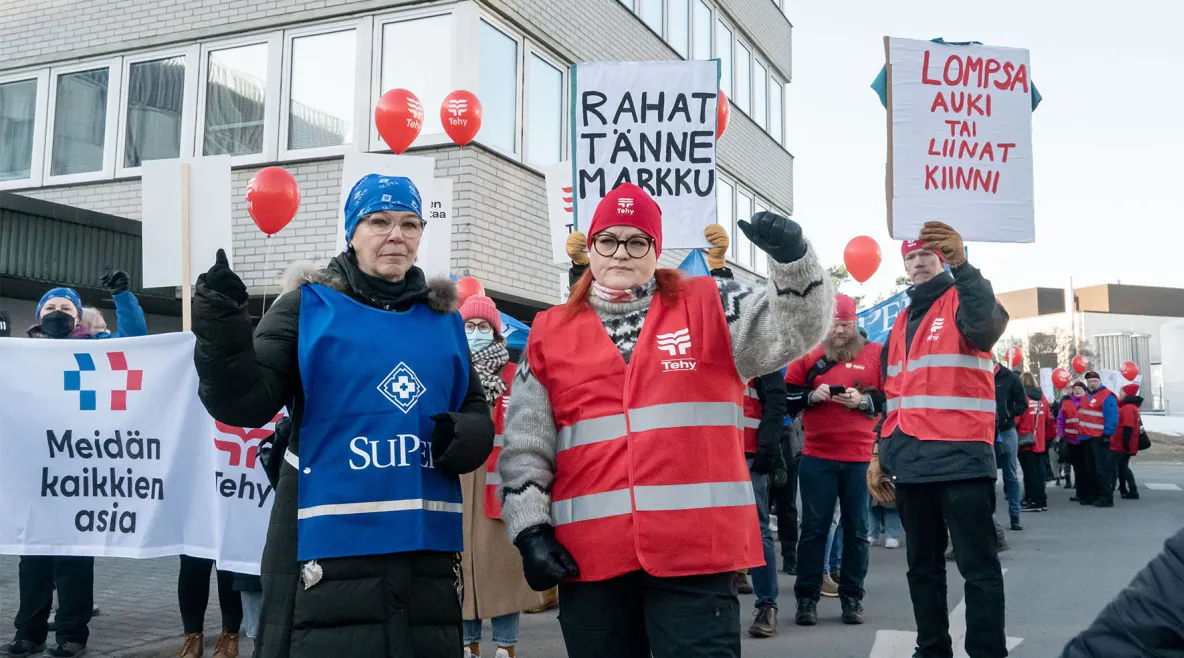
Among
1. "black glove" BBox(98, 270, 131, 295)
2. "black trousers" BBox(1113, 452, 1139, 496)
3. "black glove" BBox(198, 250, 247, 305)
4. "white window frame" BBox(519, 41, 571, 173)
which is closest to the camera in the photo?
"black glove" BBox(198, 250, 247, 305)

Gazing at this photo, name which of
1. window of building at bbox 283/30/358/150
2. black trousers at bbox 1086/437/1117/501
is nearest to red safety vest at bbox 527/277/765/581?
window of building at bbox 283/30/358/150

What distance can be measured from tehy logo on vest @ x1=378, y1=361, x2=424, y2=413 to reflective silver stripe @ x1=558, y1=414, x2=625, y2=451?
487 mm

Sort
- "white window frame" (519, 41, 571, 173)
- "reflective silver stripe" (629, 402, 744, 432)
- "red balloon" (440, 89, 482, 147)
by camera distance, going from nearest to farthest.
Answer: "reflective silver stripe" (629, 402, 744, 432)
"red balloon" (440, 89, 482, 147)
"white window frame" (519, 41, 571, 173)

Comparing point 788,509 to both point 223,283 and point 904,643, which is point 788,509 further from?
point 223,283

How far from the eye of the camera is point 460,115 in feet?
33.6

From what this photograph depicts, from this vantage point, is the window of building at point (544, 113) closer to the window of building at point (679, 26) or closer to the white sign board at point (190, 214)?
the window of building at point (679, 26)

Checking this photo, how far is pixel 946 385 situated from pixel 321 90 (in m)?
9.85

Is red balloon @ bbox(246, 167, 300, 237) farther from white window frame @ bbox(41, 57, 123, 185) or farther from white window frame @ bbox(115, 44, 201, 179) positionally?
white window frame @ bbox(41, 57, 123, 185)

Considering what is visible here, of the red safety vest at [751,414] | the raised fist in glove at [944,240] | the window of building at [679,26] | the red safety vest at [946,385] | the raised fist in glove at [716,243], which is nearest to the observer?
the raised fist in glove at [944,240]

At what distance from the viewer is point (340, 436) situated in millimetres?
2834

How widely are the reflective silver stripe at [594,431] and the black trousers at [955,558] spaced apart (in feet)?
7.48

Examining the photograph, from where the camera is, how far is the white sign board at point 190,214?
671cm

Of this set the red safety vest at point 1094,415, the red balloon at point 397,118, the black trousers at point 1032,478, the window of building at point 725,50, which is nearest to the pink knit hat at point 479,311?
the red balloon at point 397,118

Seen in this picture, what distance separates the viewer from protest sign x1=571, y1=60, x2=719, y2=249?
20.9 feet
